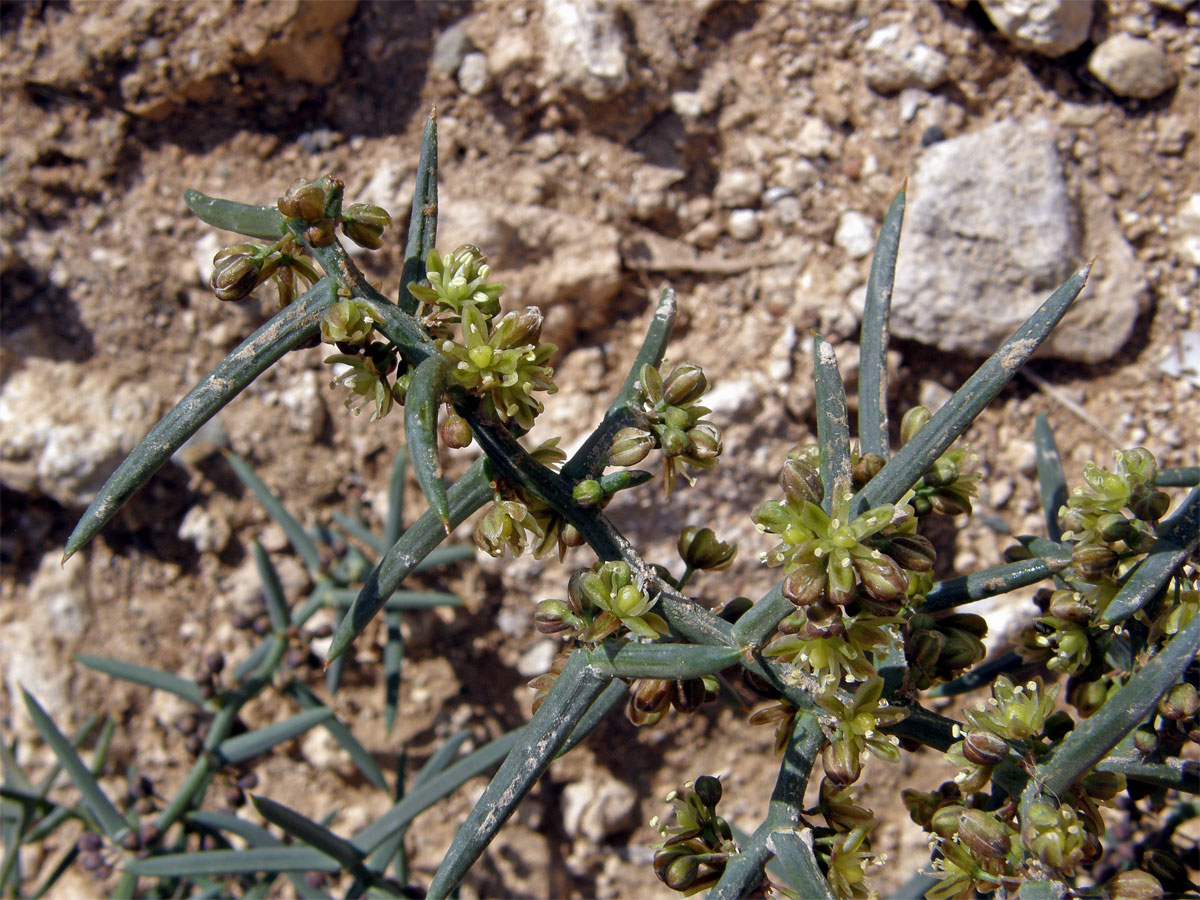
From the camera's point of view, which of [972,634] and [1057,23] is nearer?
[972,634]

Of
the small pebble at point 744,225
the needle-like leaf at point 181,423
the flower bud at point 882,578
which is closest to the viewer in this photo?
the needle-like leaf at point 181,423

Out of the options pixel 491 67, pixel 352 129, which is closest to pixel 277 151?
pixel 352 129

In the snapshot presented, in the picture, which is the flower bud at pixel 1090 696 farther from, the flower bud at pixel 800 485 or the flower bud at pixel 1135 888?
the flower bud at pixel 800 485

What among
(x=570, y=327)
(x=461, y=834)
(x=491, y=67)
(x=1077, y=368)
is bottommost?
(x=1077, y=368)

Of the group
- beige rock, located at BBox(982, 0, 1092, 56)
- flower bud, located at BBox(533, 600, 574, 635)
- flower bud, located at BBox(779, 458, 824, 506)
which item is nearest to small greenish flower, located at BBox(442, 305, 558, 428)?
flower bud, located at BBox(533, 600, 574, 635)

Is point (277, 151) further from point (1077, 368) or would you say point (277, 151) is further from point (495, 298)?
point (1077, 368)

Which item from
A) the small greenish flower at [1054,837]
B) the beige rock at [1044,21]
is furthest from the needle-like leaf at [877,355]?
the beige rock at [1044,21]

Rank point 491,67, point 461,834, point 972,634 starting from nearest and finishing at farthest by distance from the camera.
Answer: point 461,834 → point 972,634 → point 491,67
